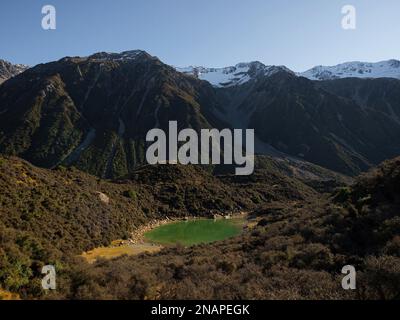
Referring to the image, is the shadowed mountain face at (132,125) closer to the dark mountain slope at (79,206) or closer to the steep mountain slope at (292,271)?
the dark mountain slope at (79,206)

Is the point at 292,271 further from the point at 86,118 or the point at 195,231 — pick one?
the point at 86,118

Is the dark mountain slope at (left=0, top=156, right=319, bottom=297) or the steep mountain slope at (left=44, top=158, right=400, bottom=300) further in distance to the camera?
the dark mountain slope at (left=0, top=156, right=319, bottom=297)

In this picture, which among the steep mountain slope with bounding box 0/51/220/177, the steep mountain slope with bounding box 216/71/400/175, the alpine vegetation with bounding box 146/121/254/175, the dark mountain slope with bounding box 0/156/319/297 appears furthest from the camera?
the steep mountain slope with bounding box 216/71/400/175

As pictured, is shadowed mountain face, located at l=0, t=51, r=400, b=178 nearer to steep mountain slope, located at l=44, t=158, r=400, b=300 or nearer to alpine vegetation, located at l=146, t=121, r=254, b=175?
alpine vegetation, located at l=146, t=121, r=254, b=175

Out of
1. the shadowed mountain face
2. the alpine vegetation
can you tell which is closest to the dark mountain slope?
the alpine vegetation

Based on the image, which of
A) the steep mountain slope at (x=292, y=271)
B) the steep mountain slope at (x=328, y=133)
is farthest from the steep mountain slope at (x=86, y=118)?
the steep mountain slope at (x=292, y=271)

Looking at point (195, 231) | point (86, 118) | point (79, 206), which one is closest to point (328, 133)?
point (86, 118)
